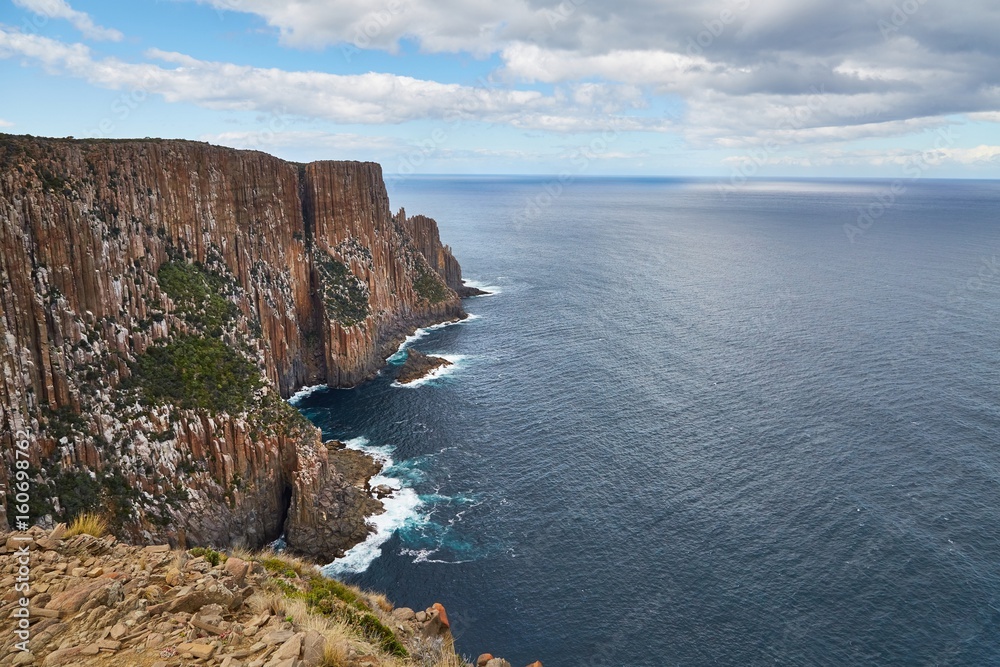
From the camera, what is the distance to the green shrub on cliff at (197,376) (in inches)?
2650

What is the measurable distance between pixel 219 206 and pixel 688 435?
261 ft

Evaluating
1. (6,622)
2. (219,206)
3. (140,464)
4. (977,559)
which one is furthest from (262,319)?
(977,559)

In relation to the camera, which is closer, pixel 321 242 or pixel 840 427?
pixel 840 427

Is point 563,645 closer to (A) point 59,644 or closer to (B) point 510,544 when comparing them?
(B) point 510,544

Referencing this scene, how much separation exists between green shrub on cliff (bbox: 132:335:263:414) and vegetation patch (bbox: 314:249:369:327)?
3919cm

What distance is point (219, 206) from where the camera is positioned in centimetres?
9588

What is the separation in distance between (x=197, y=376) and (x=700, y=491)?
61.8 metres

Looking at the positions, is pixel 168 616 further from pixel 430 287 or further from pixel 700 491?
pixel 430 287

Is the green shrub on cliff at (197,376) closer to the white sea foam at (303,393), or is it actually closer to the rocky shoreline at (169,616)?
the white sea foam at (303,393)

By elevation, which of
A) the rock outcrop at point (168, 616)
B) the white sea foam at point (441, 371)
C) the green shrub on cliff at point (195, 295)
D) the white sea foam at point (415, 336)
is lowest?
the white sea foam at point (441, 371)

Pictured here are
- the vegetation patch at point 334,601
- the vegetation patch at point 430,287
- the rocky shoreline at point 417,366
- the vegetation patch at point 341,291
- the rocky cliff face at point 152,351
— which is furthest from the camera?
the vegetation patch at point 430,287

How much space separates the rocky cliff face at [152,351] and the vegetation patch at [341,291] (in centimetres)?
1384

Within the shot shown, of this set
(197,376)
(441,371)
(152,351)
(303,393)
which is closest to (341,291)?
(303,393)

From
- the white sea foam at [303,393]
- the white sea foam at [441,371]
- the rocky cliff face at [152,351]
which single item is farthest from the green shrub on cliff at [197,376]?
the white sea foam at [441,371]
